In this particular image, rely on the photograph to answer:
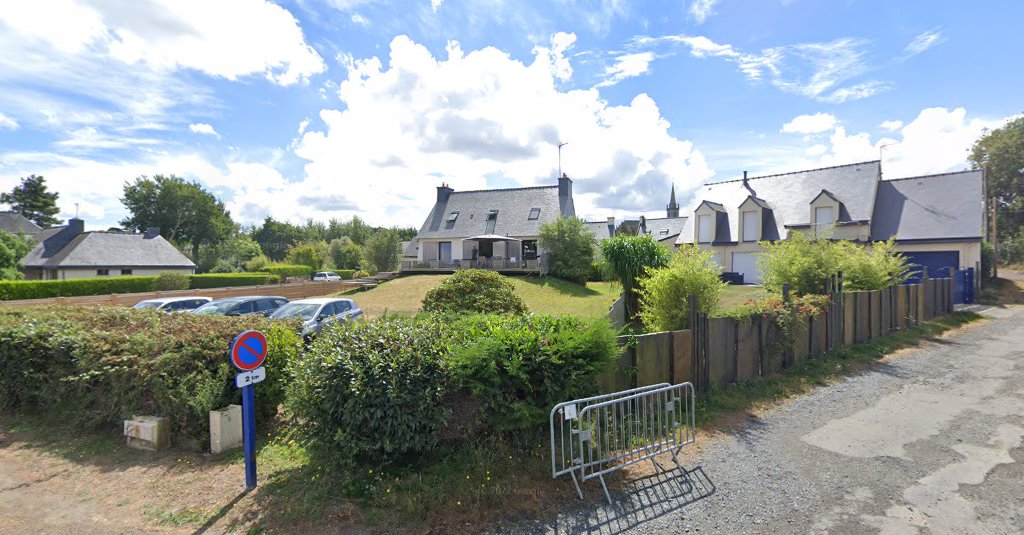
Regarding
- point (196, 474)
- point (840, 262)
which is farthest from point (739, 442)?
point (840, 262)

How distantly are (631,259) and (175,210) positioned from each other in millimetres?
66825

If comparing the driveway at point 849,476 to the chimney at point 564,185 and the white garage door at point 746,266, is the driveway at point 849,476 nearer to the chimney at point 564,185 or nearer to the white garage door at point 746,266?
the white garage door at point 746,266

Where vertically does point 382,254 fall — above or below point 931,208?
below

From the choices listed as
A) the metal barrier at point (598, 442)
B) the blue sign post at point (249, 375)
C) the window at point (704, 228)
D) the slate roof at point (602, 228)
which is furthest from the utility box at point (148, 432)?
the slate roof at point (602, 228)

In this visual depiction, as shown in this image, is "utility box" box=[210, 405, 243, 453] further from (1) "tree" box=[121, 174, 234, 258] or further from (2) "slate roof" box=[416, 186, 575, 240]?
(1) "tree" box=[121, 174, 234, 258]

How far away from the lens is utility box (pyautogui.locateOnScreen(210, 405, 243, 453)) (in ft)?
17.8

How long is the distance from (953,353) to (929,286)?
5.36 m

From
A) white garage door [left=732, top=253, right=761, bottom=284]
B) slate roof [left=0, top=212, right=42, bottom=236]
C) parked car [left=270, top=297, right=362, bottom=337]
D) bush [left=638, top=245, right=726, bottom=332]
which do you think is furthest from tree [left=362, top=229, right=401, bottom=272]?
bush [left=638, top=245, right=726, bottom=332]

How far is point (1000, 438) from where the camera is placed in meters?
5.82

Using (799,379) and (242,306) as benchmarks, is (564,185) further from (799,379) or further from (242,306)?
(799,379)

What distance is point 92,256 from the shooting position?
33188 mm

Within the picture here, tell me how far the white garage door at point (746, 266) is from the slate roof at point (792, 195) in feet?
3.86

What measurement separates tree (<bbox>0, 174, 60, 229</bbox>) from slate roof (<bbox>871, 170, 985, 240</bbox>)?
3437 inches

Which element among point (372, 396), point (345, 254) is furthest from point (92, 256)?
point (372, 396)
